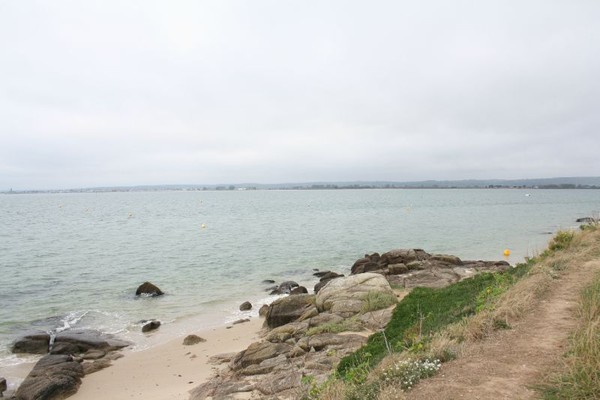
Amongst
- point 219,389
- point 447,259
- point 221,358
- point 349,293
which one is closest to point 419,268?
point 447,259

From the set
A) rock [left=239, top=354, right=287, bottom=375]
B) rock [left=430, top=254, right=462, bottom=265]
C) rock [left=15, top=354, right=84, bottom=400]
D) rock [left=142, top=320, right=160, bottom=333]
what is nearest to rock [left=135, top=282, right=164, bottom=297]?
rock [left=142, top=320, right=160, bottom=333]

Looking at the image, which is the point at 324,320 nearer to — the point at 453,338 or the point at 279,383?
the point at 279,383

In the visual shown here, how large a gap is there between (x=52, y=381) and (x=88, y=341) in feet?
14.3

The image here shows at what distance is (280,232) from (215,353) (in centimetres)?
3884

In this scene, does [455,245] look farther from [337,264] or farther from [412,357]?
→ [412,357]

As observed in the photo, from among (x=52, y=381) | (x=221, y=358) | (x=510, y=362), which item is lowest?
(x=221, y=358)

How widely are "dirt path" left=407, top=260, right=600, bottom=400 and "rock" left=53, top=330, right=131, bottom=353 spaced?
1349 cm

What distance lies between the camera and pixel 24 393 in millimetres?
11102

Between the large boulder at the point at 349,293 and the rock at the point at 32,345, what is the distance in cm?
1028

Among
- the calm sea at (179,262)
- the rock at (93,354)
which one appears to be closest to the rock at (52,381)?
the rock at (93,354)

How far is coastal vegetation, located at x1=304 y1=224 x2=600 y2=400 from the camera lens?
5369 mm

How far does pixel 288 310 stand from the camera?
16.8 metres

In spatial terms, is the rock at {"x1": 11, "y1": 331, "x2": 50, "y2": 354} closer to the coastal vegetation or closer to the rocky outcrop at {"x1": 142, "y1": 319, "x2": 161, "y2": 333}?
the rocky outcrop at {"x1": 142, "y1": 319, "x2": 161, "y2": 333}

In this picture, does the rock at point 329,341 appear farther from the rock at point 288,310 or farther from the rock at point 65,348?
the rock at point 65,348
